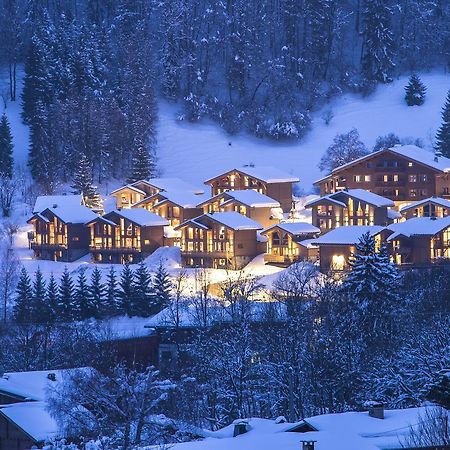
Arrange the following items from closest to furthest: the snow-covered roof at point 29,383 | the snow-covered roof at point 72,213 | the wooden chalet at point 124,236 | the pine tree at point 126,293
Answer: the snow-covered roof at point 29,383
the pine tree at point 126,293
the wooden chalet at point 124,236
the snow-covered roof at point 72,213

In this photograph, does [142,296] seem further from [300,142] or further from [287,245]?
[300,142]

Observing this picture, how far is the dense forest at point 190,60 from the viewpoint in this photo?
8512 centimetres

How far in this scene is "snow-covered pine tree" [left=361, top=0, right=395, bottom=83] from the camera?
95.6 m

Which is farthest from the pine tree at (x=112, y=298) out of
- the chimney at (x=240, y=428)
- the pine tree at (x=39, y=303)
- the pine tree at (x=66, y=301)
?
the chimney at (x=240, y=428)

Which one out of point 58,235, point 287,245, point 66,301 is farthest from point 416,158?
point 66,301

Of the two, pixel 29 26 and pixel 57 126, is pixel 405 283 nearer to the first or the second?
pixel 57 126

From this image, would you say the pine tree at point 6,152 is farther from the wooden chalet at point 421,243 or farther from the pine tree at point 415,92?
the wooden chalet at point 421,243

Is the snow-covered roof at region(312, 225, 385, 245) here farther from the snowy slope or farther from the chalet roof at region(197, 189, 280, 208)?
the snowy slope

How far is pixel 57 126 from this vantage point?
8381 cm

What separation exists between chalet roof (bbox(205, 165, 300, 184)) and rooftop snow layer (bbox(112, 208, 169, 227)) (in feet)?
17.8

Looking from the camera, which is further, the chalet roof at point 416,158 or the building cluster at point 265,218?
the chalet roof at point 416,158

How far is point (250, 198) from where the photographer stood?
75062 millimetres

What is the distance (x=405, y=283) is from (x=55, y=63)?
128 feet

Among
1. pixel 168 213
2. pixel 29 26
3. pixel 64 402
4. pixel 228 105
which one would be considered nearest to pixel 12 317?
pixel 168 213
